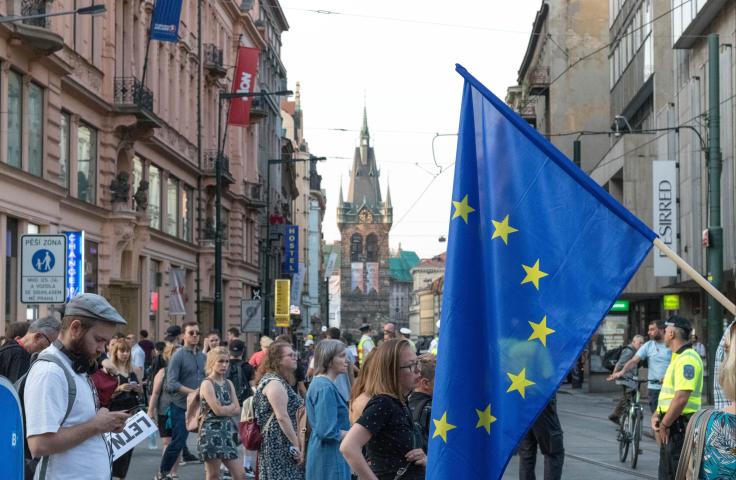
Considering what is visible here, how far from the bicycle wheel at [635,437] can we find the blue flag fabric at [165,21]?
2212 centimetres

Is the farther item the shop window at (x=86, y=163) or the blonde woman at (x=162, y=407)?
the shop window at (x=86, y=163)

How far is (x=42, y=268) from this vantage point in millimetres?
16734

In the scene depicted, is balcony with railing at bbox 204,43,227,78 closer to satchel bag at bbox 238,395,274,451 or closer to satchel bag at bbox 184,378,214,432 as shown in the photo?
satchel bag at bbox 184,378,214,432

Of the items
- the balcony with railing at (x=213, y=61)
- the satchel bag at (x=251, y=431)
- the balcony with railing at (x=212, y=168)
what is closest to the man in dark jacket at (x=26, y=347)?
the satchel bag at (x=251, y=431)

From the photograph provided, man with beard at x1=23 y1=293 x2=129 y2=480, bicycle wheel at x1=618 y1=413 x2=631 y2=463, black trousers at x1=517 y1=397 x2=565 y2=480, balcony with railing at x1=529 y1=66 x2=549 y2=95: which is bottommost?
bicycle wheel at x1=618 y1=413 x2=631 y2=463

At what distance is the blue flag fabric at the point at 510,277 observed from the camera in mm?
5527

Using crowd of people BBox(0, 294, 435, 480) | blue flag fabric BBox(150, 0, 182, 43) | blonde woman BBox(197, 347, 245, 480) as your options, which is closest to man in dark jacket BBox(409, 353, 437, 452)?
crowd of people BBox(0, 294, 435, 480)

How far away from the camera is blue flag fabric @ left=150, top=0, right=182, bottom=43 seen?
122 ft

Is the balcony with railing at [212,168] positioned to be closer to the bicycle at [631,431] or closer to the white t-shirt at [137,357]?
the white t-shirt at [137,357]

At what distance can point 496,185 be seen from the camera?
573 cm

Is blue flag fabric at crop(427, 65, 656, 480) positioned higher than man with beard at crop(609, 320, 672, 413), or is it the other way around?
blue flag fabric at crop(427, 65, 656, 480)

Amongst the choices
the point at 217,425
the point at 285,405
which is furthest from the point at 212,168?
the point at 285,405

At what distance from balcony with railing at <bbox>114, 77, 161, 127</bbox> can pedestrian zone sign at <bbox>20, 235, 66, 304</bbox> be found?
18.1 meters

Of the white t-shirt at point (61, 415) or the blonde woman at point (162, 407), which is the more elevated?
the white t-shirt at point (61, 415)
